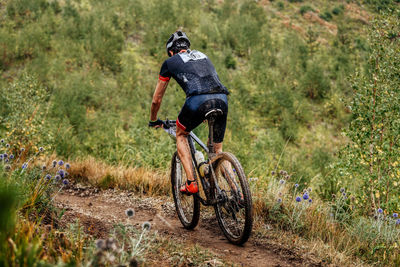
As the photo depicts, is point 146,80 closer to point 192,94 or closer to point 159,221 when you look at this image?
point 159,221

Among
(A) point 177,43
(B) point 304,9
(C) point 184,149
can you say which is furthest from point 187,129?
(B) point 304,9

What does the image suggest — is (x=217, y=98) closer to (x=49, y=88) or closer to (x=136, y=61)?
(x=49, y=88)

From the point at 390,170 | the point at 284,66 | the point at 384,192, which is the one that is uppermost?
the point at 284,66

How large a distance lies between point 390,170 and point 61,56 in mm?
17100

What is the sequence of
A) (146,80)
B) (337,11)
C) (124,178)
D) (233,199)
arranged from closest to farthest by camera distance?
1. (233,199)
2. (124,178)
3. (146,80)
4. (337,11)

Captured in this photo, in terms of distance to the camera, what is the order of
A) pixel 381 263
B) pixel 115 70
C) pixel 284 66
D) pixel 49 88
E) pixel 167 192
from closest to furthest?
pixel 381 263
pixel 167 192
pixel 49 88
pixel 115 70
pixel 284 66

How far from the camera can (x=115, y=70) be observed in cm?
1972

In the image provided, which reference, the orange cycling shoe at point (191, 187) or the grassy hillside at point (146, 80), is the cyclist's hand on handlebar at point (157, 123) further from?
the grassy hillside at point (146, 80)

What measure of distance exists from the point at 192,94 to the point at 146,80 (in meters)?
15.0

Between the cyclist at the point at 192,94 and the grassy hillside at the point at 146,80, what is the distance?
3930 millimetres

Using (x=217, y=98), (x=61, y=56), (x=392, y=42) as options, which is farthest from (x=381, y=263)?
(x=61, y=56)

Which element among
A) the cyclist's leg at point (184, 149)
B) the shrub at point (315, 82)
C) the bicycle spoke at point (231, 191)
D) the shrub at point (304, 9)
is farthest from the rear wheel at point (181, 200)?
the shrub at point (304, 9)

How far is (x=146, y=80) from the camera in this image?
17891mm

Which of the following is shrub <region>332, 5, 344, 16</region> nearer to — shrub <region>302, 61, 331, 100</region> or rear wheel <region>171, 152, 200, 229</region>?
shrub <region>302, 61, 331, 100</region>
